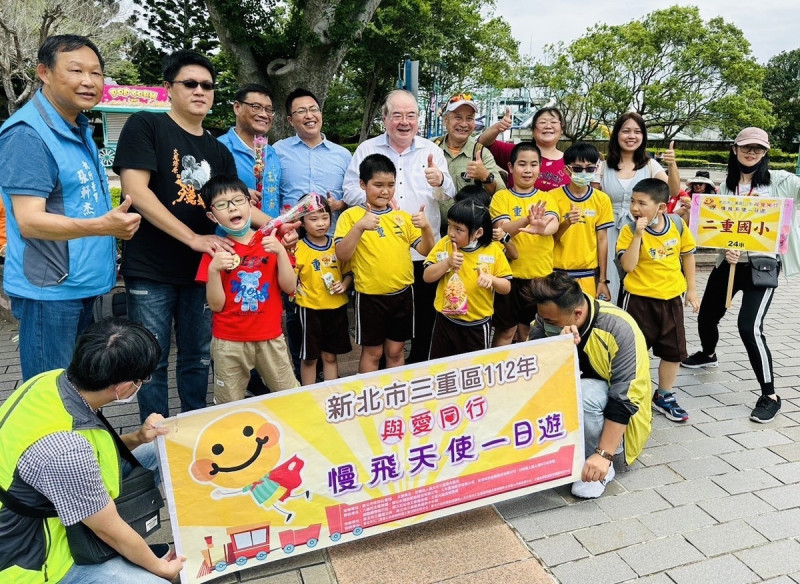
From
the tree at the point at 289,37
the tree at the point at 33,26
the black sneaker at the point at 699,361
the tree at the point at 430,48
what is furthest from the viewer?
the tree at the point at 430,48

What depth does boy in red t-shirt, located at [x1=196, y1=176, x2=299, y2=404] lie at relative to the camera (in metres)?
2.88

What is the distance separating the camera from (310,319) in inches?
147

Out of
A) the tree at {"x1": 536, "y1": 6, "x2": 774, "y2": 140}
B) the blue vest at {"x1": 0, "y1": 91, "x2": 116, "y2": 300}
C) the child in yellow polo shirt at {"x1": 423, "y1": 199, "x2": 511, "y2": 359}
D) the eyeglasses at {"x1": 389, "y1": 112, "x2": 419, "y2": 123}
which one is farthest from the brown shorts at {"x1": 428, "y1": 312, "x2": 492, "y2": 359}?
the tree at {"x1": 536, "y1": 6, "x2": 774, "y2": 140}

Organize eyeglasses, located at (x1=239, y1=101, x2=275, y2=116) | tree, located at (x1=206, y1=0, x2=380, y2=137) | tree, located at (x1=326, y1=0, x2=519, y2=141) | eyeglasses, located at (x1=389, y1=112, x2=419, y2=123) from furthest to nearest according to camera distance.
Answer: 1. tree, located at (x1=326, y1=0, x2=519, y2=141)
2. tree, located at (x1=206, y1=0, x2=380, y2=137)
3. eyeglasses, located at (x1=389, y1=112, x2=419, y2=123)
4. eyeglasses, located at (x1=239, y1=101, x2=275, y2=116)

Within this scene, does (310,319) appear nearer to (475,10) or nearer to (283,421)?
(283,421)

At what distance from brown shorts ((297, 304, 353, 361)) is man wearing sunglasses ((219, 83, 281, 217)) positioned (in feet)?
2.51

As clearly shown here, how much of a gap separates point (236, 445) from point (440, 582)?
103cm

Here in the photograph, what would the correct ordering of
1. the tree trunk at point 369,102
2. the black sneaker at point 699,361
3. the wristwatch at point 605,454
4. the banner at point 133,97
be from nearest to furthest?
1. the wristwatch at point 605,454
2. the black sneaker at point 699,361
3. the tree trunk at point 369,102
4. the banner at point 133,97

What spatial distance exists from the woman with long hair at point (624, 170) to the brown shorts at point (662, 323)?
1.34 ft

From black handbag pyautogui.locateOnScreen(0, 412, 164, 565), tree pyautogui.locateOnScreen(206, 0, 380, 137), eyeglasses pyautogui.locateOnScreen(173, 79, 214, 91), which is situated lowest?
black handbag pyautogui.locateOnScreen(0, 412, 164, 565)

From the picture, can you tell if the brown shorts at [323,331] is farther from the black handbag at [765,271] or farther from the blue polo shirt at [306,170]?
the black handbag at [765,271]

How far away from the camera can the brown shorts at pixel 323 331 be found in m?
3.75

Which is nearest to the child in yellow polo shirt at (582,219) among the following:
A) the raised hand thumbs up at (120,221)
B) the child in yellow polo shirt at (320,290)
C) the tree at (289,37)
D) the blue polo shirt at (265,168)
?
the child in yellow polo shirt at (320,290)

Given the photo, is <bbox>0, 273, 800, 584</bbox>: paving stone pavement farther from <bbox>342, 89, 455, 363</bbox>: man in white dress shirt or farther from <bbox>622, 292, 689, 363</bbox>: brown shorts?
<bbox>342, 89, 455, 363</bbox>: man in white dress shirt
